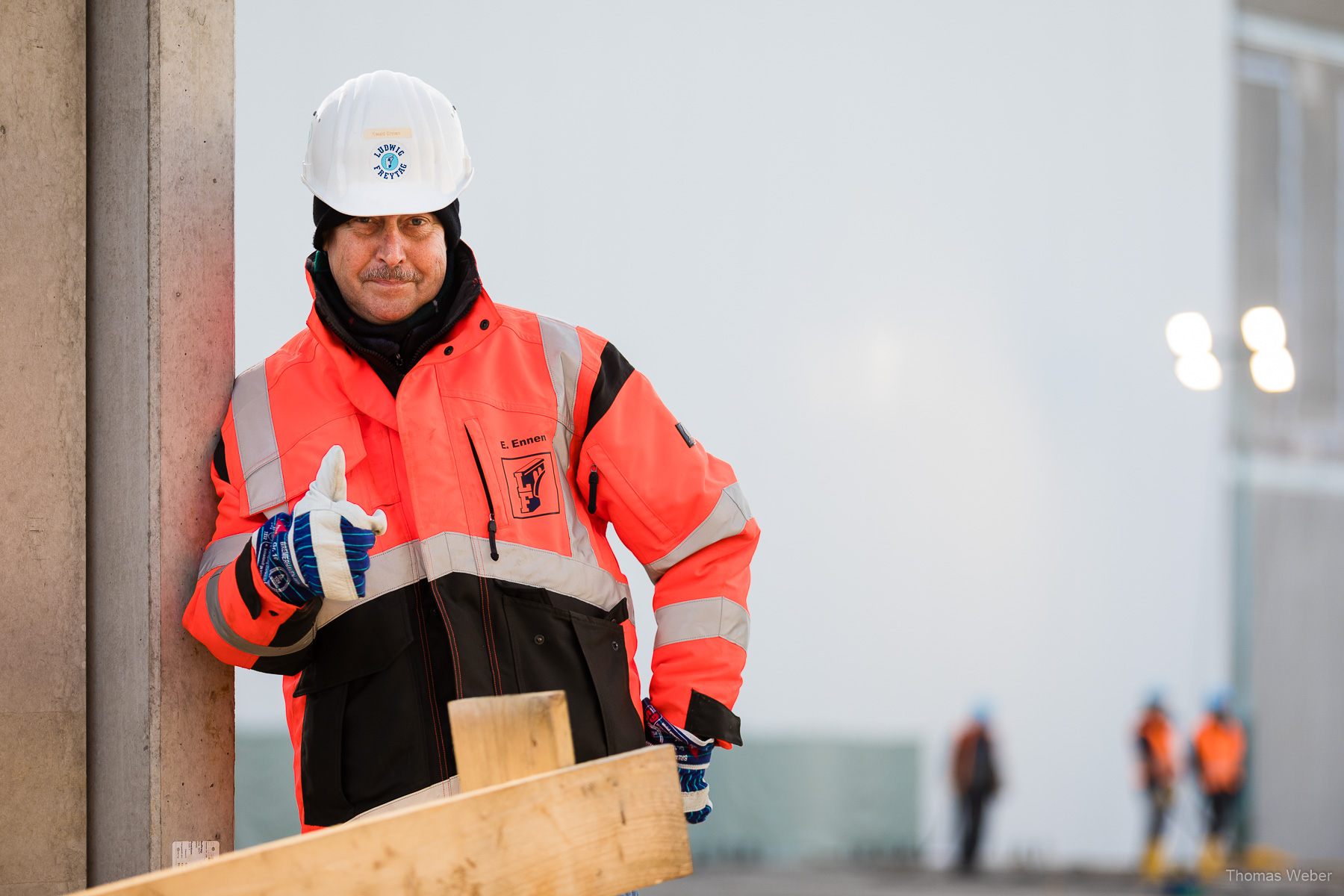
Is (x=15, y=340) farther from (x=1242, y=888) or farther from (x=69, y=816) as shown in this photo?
(x=1242, y=888)

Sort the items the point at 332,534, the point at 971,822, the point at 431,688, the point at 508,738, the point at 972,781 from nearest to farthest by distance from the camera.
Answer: the point at 508,738, the point at 332,534, the point at 431,688, the point at 971,822, the point at 972,781

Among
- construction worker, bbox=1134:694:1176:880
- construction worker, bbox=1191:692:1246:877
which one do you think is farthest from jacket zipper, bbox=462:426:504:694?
construction worker, bbox=1191:692:1246:877

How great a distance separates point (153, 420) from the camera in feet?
6.71

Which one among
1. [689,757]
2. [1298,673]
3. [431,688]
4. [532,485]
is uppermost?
[532,485]

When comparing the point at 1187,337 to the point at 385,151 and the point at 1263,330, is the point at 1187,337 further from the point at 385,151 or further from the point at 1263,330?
the point at 385,151

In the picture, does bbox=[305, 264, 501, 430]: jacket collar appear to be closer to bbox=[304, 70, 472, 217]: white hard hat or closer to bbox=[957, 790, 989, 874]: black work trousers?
bbox=[304, 70, 472, 217]: white hard hat

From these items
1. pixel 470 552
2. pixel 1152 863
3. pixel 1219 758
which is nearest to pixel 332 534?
pixel 470 552

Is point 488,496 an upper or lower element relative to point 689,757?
upper

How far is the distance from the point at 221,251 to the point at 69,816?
1015 mm

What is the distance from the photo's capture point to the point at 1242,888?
10586mm

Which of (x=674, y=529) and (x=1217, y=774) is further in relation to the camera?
(x=1217, y=774)

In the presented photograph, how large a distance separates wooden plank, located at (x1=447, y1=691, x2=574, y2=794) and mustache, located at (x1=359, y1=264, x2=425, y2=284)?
1088 mm

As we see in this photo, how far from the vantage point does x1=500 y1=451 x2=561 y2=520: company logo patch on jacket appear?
6.81ft

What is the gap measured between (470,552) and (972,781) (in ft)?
36.2
